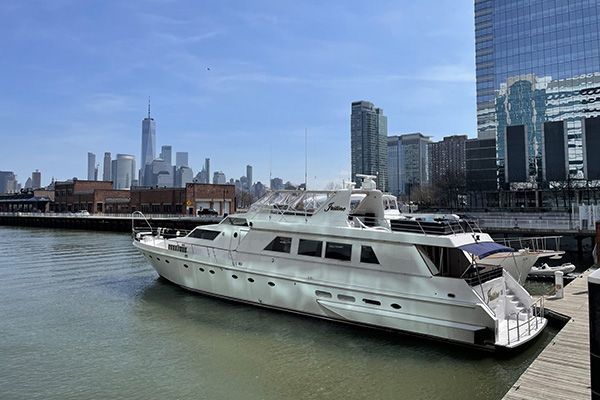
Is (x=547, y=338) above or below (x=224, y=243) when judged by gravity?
below

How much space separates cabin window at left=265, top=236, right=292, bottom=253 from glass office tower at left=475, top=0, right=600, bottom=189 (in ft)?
236

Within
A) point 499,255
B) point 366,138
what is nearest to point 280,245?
point 499,255

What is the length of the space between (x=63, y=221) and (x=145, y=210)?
12912 mm

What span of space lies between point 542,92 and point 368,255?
81.1m

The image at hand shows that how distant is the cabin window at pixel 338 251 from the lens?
1341cm

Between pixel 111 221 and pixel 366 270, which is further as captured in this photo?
pixel 111 221

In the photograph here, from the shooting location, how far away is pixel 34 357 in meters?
11.0

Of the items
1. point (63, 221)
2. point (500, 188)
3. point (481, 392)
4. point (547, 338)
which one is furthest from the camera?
point (500, 188)

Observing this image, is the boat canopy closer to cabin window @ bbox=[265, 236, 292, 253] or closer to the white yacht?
the white yacht

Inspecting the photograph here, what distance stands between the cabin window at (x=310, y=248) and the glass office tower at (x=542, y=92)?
7179cm

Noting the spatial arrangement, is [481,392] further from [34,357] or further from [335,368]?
[34,357]

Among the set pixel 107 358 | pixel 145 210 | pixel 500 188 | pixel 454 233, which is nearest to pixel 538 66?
pixel 500 188

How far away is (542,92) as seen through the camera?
79000 millimetres

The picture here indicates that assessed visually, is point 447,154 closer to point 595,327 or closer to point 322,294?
point 322,294
